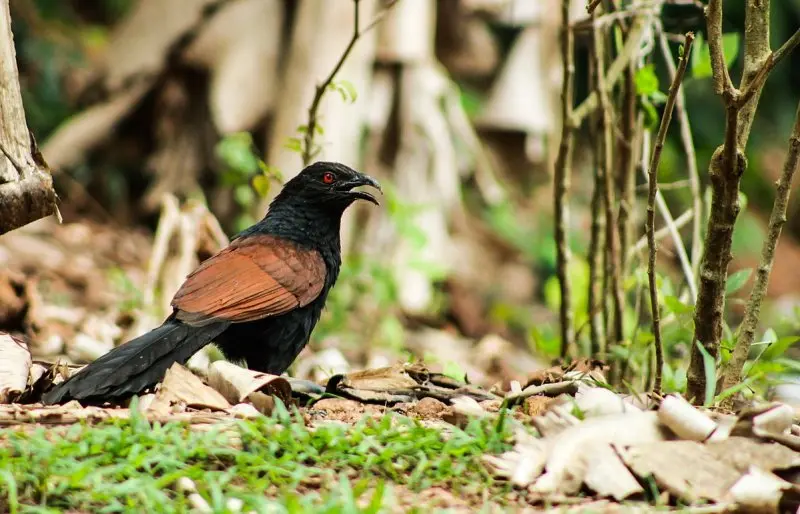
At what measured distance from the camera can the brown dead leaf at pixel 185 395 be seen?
3.09m

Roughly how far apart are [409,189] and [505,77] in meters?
1.89

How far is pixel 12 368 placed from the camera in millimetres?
3514

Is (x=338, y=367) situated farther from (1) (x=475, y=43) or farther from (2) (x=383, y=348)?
(1) (x=475, y=43)

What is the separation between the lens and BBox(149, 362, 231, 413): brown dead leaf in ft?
10.1

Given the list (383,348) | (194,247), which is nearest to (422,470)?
(194,247)

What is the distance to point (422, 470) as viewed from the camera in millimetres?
2611

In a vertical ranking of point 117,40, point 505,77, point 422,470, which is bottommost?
point 422,470

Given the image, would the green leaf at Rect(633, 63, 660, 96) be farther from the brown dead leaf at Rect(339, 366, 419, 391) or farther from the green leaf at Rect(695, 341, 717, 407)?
the brown dead leaf at Rect(339, 366, 419, 391)

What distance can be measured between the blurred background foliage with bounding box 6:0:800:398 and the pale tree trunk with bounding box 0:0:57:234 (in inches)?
161

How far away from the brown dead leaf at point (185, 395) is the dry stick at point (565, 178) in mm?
1916

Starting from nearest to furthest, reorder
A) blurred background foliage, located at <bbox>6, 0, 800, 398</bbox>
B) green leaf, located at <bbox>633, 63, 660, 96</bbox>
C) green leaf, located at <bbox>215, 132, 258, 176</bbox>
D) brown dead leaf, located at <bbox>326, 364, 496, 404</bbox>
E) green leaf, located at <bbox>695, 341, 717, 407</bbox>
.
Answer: green leaf, located at <bbox>695, 341, 717, 407</bbox> → brown dead leaf, located at <bbox>326, 364, 496, 404</bbox> → green leaf, located at <bbox>633, 63, 660, 96</bbox> → green leaf, located at <bbox>215, 132, 258, 176</bbox> → blurred background foliage, located at <bbox>6, 0, 800, 398</bbox>

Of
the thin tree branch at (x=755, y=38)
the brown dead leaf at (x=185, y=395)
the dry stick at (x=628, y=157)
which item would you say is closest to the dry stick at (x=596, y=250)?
the dry stick at (x=628, y=157)

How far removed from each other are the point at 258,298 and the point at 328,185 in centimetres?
94

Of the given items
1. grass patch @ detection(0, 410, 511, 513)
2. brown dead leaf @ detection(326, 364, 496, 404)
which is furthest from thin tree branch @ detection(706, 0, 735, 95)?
brown dead leaf @ detection(326, 364, 496, 404)
